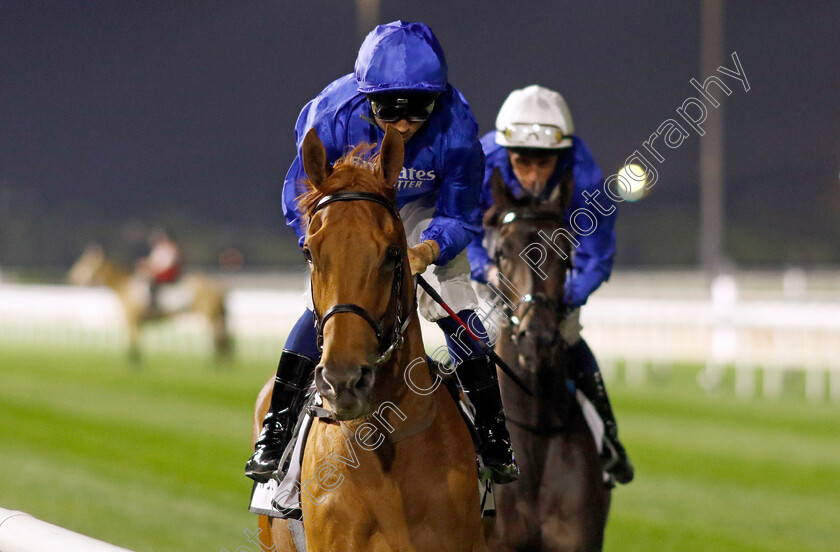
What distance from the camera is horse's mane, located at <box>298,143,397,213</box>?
285 cm

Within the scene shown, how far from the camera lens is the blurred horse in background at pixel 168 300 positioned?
18.9 meters

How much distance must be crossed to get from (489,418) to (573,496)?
1.13 m

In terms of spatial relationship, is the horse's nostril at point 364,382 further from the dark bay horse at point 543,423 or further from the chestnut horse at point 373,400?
the dark bay horse at point 543,423

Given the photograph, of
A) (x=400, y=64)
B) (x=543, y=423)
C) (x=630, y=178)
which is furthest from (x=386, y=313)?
(x=630, y=178)

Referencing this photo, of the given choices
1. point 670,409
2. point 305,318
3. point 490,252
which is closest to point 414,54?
point 305,318

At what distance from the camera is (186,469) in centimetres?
918

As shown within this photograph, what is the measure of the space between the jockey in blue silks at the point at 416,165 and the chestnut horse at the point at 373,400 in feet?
0.92

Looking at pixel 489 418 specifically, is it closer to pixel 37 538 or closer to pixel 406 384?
pixel 406 384

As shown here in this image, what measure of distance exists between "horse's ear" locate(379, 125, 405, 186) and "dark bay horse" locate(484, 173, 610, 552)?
166 cm

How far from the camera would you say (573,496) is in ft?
14.4

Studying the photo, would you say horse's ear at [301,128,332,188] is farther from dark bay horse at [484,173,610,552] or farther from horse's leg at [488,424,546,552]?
horse's leg at [488,424,546,552]

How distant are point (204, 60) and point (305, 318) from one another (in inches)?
2663

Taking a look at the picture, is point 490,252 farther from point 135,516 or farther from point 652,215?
point 652,215

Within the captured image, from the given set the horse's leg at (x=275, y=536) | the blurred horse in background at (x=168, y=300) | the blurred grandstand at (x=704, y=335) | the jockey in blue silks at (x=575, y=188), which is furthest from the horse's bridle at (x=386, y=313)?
the blurred horse in background at (x=168, y=300)
